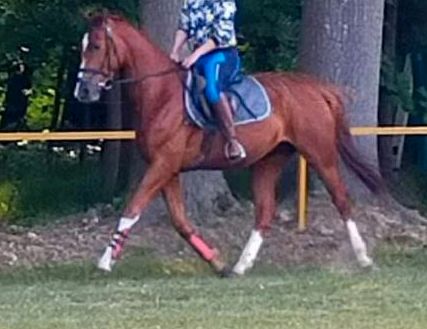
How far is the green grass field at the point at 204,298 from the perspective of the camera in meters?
12.6

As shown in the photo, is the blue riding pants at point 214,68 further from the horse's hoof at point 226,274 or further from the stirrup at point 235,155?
the horse's hoof at point 226,274

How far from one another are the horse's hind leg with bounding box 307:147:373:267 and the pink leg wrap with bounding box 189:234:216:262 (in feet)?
4.70

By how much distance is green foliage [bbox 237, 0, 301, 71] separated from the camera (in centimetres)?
2392

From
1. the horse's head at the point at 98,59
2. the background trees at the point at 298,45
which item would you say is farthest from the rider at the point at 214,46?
the background trees at the point at 298,45

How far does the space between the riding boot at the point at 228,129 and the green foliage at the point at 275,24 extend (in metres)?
7.93

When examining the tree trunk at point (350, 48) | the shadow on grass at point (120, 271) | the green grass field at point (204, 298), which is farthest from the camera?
the tree trunk at point (350, 48)

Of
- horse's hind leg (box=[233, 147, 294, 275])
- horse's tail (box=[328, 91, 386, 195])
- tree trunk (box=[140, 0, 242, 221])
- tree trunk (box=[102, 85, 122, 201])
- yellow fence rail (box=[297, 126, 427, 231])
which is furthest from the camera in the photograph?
tree trunk (box=[102, 85, 122, 201])

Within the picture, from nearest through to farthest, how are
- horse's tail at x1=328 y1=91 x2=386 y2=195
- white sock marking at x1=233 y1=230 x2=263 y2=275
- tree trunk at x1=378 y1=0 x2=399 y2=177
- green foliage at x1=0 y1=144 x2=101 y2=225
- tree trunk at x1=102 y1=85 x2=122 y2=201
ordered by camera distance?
white sock marking at x1=233 y1=230 x2=263 y2=275 < horse's tail at x1=328 y1=91 x2=386 y2=195 < green foliage at x1=0 y1=144 x2=101 y2=225 < tree trunk at x1=378 y1=0 x2=399 y2=177 < tree trunk at x1=102 y1=85 x2=122 y2=201

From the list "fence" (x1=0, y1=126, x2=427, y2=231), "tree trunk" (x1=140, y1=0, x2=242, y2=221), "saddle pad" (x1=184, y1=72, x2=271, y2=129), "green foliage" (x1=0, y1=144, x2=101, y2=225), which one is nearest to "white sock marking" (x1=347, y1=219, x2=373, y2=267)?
"fence" (x1=0, y1=126, x2=427, y2=231)

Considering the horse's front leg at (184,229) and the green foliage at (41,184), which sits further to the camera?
the green foliage at (41,184)

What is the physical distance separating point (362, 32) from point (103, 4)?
5135 mm

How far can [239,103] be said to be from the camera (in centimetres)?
1594

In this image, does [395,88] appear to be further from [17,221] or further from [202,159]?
[202,159]

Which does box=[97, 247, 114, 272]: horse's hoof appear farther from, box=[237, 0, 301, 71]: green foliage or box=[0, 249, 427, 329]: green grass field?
box=[237, 0, 301, 71]: green foliage
